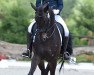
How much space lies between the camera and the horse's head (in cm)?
1134

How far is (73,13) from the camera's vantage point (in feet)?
105

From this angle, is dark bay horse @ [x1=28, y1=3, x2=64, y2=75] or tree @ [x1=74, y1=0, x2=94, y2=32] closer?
dark bay horse @ [x1=28, y1=3, x2=64, y2=75]

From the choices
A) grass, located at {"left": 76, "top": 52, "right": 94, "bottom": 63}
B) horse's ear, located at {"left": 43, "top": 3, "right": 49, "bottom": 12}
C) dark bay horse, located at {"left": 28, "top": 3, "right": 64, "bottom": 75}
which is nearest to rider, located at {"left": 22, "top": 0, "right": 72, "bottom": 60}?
dark bay horse, located at {"left": 28, "top": 3, "right": 64, "bottom": 75}

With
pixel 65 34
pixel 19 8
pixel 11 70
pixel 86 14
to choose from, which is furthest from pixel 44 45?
pixel 86 14

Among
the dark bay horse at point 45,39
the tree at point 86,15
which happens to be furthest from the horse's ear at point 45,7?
the tree at point 86,15

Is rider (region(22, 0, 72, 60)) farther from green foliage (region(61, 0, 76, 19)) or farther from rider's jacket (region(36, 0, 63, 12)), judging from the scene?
green foliage (region(61, 0, 76, 19))

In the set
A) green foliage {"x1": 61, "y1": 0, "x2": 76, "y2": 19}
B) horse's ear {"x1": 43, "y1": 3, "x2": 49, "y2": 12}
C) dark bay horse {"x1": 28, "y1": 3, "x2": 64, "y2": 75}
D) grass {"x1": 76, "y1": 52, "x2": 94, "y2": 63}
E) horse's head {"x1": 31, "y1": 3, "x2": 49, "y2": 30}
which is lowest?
grass {"x1": 76, "y1": 52, "x2": 94, "y2": 63}

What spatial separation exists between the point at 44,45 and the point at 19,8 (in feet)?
54.9

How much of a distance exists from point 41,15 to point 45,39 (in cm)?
76

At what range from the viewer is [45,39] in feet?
39.0

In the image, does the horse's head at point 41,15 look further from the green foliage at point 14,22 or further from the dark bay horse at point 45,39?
the green foliage at point 14,22

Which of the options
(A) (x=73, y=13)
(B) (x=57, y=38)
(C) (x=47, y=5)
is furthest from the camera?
(A) (x=73, y=13)

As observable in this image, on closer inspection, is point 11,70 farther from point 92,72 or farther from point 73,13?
point 73,13

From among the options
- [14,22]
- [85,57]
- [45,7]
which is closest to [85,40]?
[14,22]
